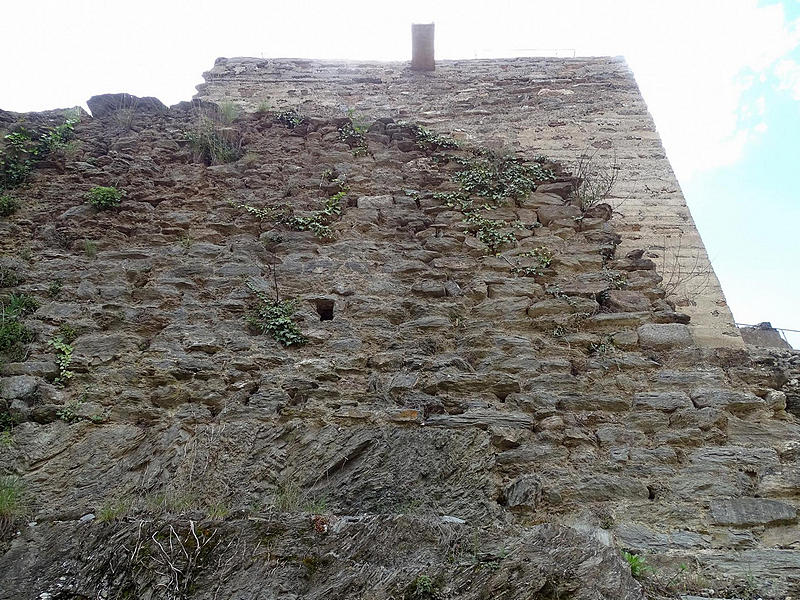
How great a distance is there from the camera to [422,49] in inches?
310

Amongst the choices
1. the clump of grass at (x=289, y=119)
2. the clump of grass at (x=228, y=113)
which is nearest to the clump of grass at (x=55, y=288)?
the clump of grass at (x=228, y=113)

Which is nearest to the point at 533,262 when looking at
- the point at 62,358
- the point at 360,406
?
the point at 360,406

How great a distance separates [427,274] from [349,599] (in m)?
2.59

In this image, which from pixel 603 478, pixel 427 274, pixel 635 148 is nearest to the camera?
pixel 603 478

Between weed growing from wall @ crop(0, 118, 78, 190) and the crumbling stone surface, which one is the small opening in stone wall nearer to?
the crumbling stone surface

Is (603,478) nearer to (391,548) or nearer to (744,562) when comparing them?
(744,562)

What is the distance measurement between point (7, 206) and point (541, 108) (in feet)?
15.9

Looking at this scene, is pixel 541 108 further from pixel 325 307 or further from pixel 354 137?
pixel 325 307

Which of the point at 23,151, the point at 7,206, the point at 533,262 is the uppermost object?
the point at 23,151

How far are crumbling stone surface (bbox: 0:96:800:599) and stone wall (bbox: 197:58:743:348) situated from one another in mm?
590

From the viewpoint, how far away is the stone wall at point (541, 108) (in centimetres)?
512

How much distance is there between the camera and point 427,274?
4.50 metres

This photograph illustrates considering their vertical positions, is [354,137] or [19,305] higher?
[354,137]

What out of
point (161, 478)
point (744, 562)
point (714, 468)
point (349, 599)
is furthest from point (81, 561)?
point (714, 468)
